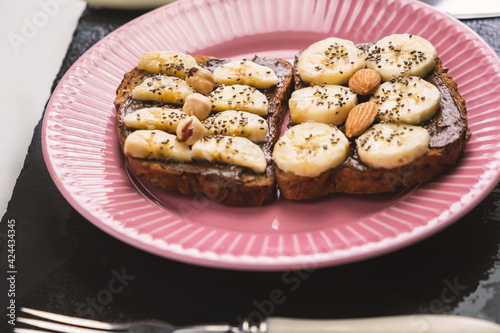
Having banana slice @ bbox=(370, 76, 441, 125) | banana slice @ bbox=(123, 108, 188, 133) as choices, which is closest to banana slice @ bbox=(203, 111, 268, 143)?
banana slice @ bbox=(123, 108, 188, 133)

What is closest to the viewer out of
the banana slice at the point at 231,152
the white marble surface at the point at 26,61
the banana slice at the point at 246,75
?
the banana slice at the point at 231,152

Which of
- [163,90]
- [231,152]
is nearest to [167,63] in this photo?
[163,90]

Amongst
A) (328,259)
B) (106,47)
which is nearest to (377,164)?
(328,259)

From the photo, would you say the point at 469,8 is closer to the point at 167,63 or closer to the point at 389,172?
the point at 389,172

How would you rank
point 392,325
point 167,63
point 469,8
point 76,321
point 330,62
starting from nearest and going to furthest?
1. point 392,325
2. point 76,321
3. point 330,62
4. point 167,63
5. point 469,8

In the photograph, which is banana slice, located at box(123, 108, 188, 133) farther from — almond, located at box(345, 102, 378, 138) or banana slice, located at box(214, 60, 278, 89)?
almond, located at box(345, 102, 378, 138)

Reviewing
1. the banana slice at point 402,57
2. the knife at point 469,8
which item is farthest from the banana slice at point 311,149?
the knife at point 469,8

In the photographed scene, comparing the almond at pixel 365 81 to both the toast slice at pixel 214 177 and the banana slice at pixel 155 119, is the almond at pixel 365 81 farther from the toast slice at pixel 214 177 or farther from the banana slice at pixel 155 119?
the banana slice at pixel 155 119
